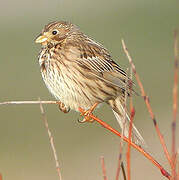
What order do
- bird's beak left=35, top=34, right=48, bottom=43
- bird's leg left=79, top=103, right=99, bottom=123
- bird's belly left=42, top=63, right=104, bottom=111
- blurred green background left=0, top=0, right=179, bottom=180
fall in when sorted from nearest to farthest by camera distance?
bird's leg left=79, top=103, right=99, bottom=123 < bird's belly left=42, top=63, right=104, bottom=111 < bird's beak left=35, top=34, right=48, bottom=43 < blurred green background left=0, top=0, right=179, bottom=180

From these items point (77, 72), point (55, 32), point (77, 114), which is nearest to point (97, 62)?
point (77, 72)

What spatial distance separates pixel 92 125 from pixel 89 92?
445 inches

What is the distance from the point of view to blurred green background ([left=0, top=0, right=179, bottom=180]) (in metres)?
14.7

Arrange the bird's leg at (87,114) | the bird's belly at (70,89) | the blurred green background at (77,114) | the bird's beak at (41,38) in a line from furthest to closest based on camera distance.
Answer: the blurred green background at (77,114), the bird's beak at (41,38), the bird's belly at (70,89), the bird's leg at (87,114)

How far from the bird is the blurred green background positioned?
20.2 feet

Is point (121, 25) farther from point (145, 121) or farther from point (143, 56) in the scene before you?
point (145, 121)

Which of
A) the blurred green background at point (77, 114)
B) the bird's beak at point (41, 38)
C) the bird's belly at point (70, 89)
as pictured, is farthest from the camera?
the blurred green background at point (77, 114)

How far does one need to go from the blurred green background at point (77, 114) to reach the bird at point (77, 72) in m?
6.17

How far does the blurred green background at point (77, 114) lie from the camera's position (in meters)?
14.7

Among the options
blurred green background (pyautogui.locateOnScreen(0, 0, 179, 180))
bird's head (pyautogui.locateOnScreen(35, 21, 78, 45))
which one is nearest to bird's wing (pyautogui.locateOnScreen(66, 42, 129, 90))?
bird's head (pyautogui.locateOnScreen(35, 21, 78, 45))

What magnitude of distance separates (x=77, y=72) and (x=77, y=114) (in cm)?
1151

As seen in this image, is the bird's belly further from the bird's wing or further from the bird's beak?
the bird's beak

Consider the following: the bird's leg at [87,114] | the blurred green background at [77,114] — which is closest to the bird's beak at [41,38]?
the bird's leg at [87,114]

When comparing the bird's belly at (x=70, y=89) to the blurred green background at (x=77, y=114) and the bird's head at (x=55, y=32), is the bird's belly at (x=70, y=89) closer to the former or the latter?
the bird's head at (x=55, y=32)
